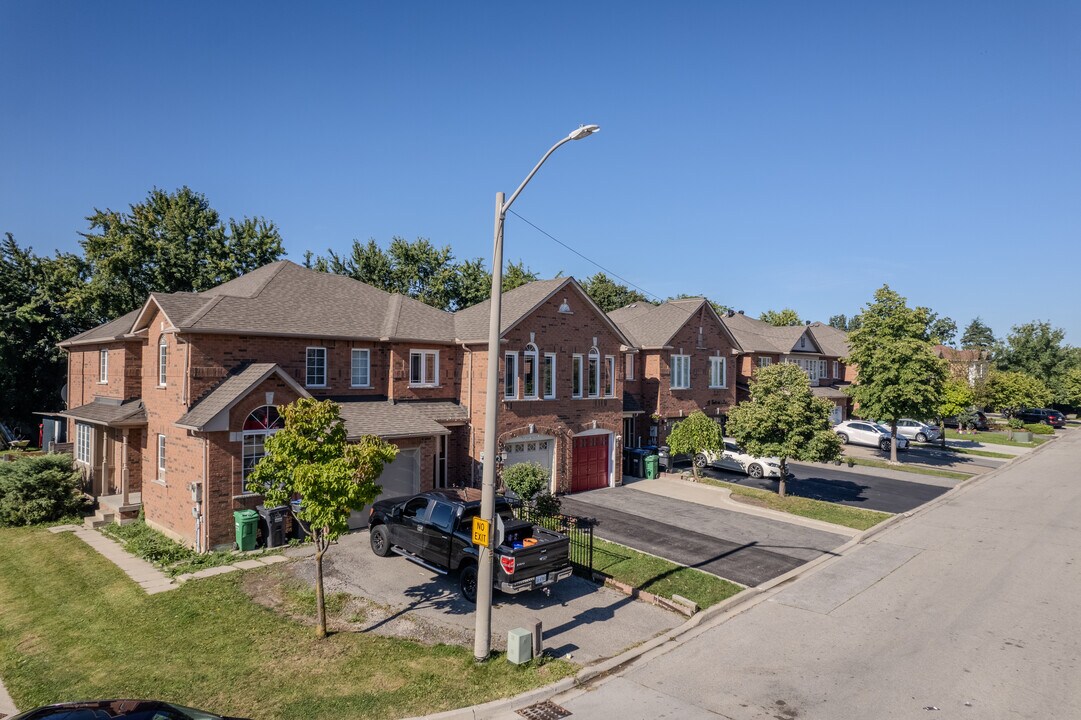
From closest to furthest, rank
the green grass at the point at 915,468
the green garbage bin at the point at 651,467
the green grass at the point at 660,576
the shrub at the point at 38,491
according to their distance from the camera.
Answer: the green grass at the point at 660,576, the shrub at the point at 38,491, the green garbage bin at the point at 651,467, the green grass at the point at 915,468

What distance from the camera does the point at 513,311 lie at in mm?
24516

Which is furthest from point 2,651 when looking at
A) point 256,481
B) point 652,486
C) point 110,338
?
point 652,486

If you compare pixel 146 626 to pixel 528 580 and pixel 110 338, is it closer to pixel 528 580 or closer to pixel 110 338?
pixel 528 580

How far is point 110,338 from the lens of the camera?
2236 cm

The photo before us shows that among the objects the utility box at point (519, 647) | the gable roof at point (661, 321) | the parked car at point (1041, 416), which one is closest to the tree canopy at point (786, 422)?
the gable roof at point (661, 321)

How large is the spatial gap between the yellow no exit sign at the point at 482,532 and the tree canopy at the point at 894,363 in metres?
30.3

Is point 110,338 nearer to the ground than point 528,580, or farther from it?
farther from it

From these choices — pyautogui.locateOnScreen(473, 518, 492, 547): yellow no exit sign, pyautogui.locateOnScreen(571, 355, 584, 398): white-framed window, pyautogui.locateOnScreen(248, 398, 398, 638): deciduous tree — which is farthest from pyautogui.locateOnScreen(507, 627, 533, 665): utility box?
pyautogui.locateOnScreen(571, 355, 584, 398): white-framed window

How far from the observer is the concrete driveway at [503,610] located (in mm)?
11430

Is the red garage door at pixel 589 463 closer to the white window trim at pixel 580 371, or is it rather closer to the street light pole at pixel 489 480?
the white window trim at pixel 580 371

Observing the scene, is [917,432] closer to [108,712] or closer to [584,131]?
[584,131]

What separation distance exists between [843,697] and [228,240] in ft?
131

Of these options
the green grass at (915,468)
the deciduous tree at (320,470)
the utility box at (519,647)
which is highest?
the deciduous tree at (320,470)

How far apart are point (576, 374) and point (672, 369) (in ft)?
25.8
